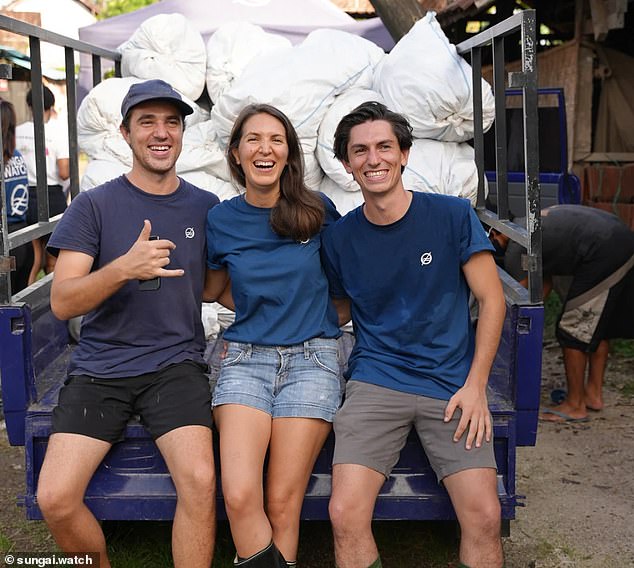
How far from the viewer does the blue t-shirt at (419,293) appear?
2.92m

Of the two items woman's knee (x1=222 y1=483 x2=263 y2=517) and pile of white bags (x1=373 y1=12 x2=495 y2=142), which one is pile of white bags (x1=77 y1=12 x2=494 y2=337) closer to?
pile of white bags (x1=373 y1=12 x2=495 y2=142)

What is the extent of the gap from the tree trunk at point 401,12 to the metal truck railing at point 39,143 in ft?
5.61

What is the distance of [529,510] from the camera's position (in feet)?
12.7

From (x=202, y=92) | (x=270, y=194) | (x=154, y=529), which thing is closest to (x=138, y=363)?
(x=270, y=194)

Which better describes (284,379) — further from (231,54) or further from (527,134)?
(231,54)

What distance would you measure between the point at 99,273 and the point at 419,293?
1001 millimetres

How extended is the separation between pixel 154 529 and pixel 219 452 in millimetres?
939

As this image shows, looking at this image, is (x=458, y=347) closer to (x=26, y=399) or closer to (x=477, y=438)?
A: (x=477, y=438)

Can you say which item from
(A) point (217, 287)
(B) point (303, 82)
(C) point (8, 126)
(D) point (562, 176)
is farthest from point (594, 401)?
(C) point (8, 126)

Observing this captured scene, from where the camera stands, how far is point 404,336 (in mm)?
2953

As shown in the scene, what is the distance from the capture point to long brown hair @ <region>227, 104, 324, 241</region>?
3.03 metres

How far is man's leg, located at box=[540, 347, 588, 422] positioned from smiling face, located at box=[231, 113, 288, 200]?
105 inches

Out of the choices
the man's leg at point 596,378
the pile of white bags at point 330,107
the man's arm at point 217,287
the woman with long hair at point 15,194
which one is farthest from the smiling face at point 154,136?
the man's leg at point 596,378

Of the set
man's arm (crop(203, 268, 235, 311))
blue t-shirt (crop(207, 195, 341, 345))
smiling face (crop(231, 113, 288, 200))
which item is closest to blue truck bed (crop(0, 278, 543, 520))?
blue t-shirt (crop(207, 195, 341, 345))
